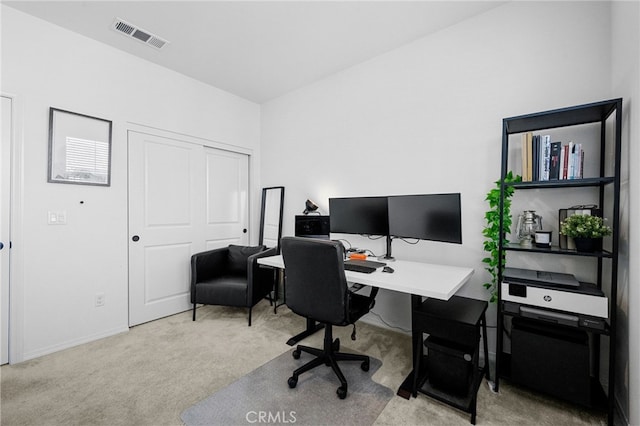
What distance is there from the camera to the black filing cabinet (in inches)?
65.1

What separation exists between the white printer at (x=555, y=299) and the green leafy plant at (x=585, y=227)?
11.7 inches

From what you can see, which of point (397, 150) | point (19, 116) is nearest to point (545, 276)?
point (397, 150)

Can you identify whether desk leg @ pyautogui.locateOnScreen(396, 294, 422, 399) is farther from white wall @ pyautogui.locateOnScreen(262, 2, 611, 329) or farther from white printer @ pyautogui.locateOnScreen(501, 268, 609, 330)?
white wall @ pyautogui.locateOnScreen(262, 2, 611, 329)

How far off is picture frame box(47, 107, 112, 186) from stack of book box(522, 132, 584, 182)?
353cm

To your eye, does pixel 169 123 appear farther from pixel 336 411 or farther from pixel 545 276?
pixel 545 276

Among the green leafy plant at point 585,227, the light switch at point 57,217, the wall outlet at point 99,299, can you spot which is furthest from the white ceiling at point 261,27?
the wall outlet at point 99,299

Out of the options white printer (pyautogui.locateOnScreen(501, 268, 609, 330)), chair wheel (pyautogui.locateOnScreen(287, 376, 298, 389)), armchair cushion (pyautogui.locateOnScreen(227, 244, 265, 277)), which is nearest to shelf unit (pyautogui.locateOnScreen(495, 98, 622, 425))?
white printer (pyautogui.locateOnScreen(501, 268, 609, 330))

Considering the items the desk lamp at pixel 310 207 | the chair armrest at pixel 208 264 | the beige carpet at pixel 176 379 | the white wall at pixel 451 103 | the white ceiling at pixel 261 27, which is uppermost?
the white ceiling at pixel 261 27

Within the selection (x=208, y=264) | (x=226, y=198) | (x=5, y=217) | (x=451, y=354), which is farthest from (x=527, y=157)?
(x=5, y=217)

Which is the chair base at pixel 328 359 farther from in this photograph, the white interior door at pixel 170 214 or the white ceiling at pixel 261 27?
the white ceiling at pixel 261 27

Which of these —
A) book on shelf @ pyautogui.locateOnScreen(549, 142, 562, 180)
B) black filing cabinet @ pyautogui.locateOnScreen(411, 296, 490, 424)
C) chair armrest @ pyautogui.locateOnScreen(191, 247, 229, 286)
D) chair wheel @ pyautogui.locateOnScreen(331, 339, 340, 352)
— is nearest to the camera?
black filing cabinet @ pyautogui.locateOnScreen(411, 296, 490, 424)

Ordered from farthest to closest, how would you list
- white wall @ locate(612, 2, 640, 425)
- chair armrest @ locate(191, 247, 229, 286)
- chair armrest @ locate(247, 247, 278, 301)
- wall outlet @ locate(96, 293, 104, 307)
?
1. chair armrest @ locate(191, 247, 229, 286)
2. chair armrest @ locate(247, 247, 278, 301)
3. wall outlet @ locate(96, 293, 104, 307)
4. white wall @ locate(612, 2, 640, 425)

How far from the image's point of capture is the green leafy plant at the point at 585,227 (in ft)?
5.26

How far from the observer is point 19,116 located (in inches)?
89.0
